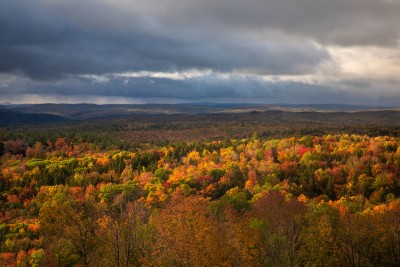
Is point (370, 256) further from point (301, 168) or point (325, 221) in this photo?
point (301, 168)

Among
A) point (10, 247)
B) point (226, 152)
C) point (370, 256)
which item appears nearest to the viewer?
point (370, 256)

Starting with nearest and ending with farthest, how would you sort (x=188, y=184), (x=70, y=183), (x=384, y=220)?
(x=384, y=220)
(x=188, y=184)
(x=70, y=183)

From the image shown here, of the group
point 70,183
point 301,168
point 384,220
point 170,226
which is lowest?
point 70,183

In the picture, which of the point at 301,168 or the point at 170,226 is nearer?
the point at 170,226

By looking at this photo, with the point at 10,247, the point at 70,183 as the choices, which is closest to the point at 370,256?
the point at 10,247

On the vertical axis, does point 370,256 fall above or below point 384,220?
below

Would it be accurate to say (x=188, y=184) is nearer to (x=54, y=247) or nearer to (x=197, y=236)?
(x=54, y=247)

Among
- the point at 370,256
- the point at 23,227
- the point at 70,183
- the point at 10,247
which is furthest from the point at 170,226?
the point at 70,183
